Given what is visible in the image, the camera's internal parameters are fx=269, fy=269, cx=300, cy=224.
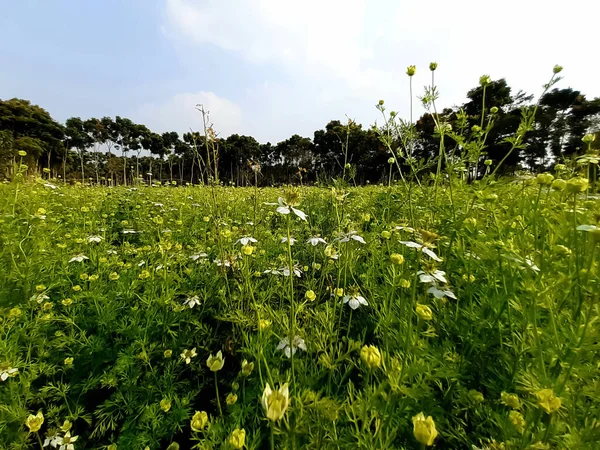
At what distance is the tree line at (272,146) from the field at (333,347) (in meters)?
0.85

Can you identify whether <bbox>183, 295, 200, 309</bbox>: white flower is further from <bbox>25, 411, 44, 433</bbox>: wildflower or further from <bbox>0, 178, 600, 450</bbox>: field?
<bbox>25, 411, 44, 433</bbox>: wildflower

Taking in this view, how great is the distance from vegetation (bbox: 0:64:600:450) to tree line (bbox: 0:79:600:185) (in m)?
0.79

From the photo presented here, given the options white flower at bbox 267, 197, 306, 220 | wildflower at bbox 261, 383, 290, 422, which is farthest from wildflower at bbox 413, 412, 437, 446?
white flower at bbox 267, 197, 306, 220

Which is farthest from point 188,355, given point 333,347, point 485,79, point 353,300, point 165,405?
point 485,79

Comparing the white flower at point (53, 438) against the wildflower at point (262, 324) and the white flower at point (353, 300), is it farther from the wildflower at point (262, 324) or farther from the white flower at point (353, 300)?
the white flower at point (353, 300)

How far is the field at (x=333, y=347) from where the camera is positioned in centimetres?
73

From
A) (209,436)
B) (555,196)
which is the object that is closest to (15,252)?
(209,436)

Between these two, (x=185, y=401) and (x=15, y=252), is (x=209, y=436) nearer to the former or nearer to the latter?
(x=185, y=401)

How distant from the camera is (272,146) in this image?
32.2m

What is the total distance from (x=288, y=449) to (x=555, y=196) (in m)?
1.89

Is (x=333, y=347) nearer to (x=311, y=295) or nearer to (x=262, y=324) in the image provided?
(x=311, y=295)

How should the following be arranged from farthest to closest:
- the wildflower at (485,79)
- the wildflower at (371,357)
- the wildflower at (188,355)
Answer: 1. the wildflower at (485,79)
2. the wildflower at (188,355)
3. the wildflower at (371,357)

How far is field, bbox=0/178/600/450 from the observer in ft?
2.39

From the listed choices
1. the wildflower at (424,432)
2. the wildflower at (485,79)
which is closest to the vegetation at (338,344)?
the wildflower at (424,432)
